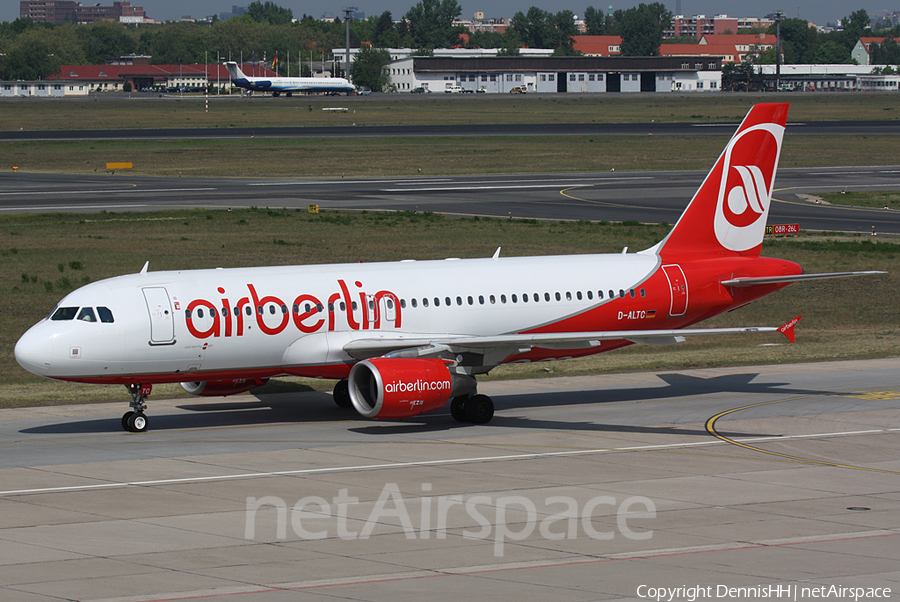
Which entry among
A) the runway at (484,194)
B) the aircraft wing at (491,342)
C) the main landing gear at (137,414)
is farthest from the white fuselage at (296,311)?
the runway at (484,194)

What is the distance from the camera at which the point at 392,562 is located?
19719mm

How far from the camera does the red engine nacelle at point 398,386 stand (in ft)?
98.4

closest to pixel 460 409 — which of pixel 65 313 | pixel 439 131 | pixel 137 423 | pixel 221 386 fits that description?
pixel 221 386

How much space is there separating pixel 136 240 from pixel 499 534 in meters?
50.7

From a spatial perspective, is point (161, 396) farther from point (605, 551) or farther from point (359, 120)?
point (359, 120)

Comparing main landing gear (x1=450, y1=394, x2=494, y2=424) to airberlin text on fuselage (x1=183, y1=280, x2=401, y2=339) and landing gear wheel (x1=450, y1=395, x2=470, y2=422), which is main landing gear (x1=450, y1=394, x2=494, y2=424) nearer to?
landing gear wheel (x1=450, y1=395, x2=470, y2=422)

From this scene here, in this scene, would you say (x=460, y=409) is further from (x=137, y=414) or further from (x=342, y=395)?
(x=137, y=414)

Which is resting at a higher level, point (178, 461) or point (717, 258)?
point (717, 258)

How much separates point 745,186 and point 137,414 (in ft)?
68.9

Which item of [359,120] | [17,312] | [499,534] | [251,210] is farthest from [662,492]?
[359,120]

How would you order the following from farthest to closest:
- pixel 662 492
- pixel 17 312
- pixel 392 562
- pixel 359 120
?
1. pixel 359 120
2. pixel 17 312
3. pixel 662 492
4. pixel 392 562

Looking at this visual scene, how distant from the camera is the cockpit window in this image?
30.2 m

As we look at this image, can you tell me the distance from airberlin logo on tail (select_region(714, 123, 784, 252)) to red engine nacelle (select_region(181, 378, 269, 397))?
1600cm

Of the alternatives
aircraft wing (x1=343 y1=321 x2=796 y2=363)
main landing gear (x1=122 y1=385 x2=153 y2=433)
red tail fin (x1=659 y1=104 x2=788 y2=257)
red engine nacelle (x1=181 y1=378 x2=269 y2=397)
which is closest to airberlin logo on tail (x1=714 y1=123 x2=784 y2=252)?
→ red tail fin (x1=659 y1=104 x2=788 y2=257)
